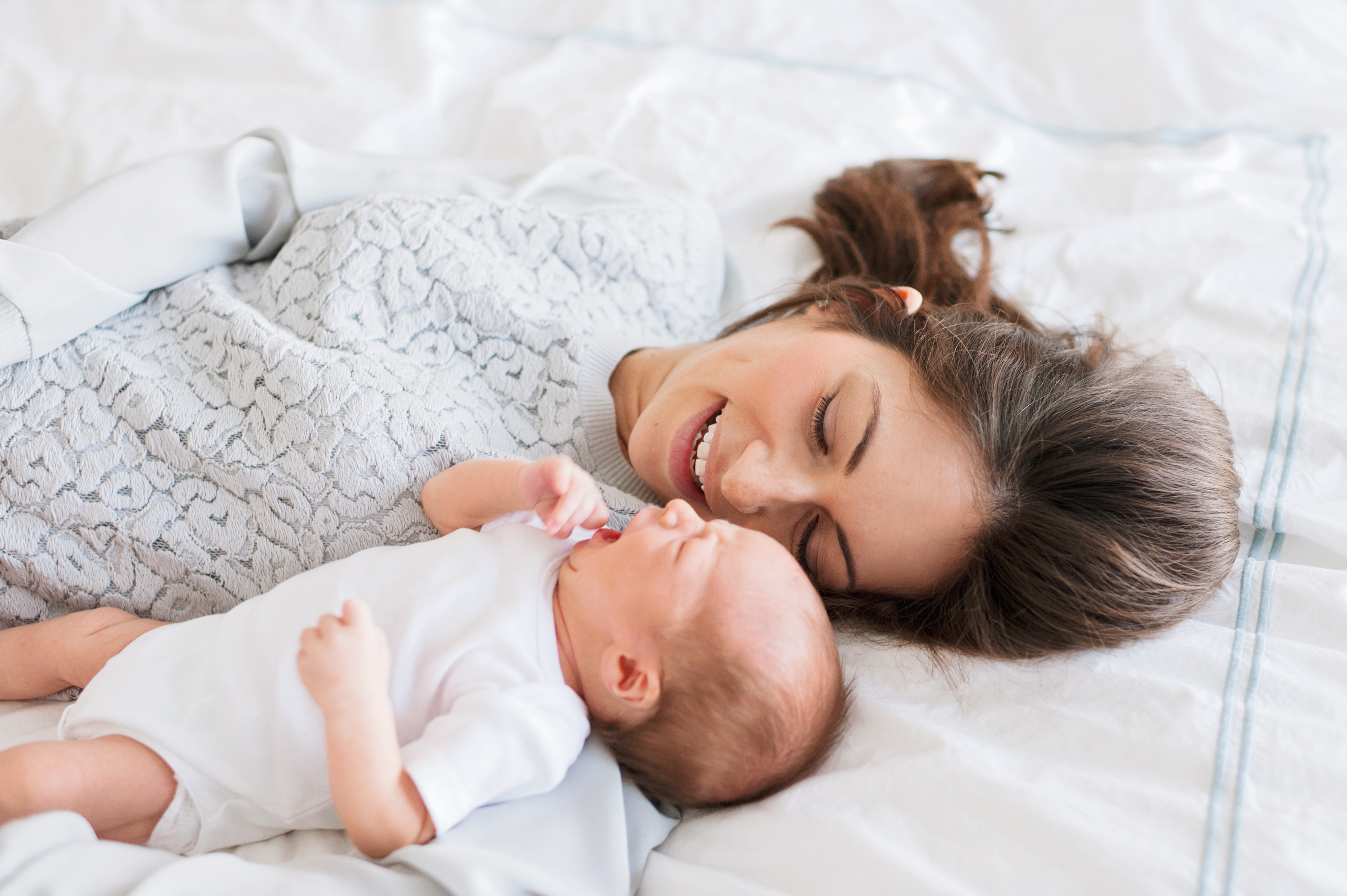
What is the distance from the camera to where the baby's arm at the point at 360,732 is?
0.77 m

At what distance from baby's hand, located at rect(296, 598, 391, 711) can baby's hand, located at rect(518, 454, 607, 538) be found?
0.22 metres

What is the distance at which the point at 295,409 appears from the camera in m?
1.10

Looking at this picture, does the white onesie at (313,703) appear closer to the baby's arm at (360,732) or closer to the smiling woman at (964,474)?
the baby's arm at (360,732)

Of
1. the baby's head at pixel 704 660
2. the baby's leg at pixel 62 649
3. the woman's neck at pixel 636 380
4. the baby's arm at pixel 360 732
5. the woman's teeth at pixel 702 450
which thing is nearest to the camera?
the baby's arm at pixel 360 732

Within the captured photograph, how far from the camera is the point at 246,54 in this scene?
1839 millimetres

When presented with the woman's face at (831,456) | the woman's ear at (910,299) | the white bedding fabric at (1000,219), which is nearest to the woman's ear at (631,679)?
the white bedding fabric at (1000,219)

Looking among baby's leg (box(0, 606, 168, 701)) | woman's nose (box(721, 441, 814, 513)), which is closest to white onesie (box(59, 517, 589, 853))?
baby's leg (box(0, 606, 168, 701))

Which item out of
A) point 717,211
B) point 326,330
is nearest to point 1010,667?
point 326,330

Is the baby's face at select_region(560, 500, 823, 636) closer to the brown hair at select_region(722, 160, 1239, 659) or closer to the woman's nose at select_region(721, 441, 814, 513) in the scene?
the woman's nose at select_region(721, 441, 814, 513)

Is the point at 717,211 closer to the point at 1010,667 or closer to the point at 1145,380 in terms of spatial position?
the point at 1145,380

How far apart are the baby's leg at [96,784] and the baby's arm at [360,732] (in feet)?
0.69

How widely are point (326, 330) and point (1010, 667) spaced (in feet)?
3.12

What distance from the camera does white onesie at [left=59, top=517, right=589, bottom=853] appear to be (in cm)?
83

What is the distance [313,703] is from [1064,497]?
0.84 m
